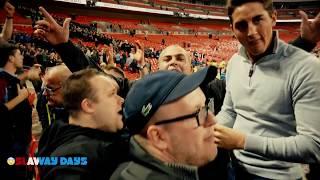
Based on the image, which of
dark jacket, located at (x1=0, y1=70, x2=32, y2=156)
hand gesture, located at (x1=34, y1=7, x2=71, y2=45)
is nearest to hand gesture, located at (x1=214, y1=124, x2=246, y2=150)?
hand gesture, located at (x1=34, y1=7, x2=71, y2=45)

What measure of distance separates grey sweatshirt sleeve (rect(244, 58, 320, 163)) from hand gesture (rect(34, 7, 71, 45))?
1814 mm

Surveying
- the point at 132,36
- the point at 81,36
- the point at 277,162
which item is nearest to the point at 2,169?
the point at 277,162

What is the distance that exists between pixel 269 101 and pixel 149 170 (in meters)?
0.77

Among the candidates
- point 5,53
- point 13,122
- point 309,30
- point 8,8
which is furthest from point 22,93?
point 309,30

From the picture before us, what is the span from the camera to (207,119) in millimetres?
1203

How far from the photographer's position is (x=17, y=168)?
3.27 m

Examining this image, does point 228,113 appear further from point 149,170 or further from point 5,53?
point 5,53

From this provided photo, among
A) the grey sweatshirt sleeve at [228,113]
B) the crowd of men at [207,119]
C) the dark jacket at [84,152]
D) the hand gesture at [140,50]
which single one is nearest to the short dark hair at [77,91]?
the crowd of men at [207,119]

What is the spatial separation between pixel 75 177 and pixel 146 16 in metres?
31.4

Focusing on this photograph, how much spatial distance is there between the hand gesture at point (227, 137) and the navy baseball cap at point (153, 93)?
1.04 ft

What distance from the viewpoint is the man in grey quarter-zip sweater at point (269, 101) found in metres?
1.36

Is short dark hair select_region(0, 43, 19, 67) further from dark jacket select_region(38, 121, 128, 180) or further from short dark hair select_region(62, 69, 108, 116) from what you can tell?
dark jacket select_region(38, 121, 128, 180)

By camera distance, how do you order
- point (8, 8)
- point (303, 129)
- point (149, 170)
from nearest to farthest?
point (149, 170), point (303, 129), point (8, 8)

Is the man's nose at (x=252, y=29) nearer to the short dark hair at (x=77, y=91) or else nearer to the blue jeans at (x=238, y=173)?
the blue jeans at (x=238, y=173)
